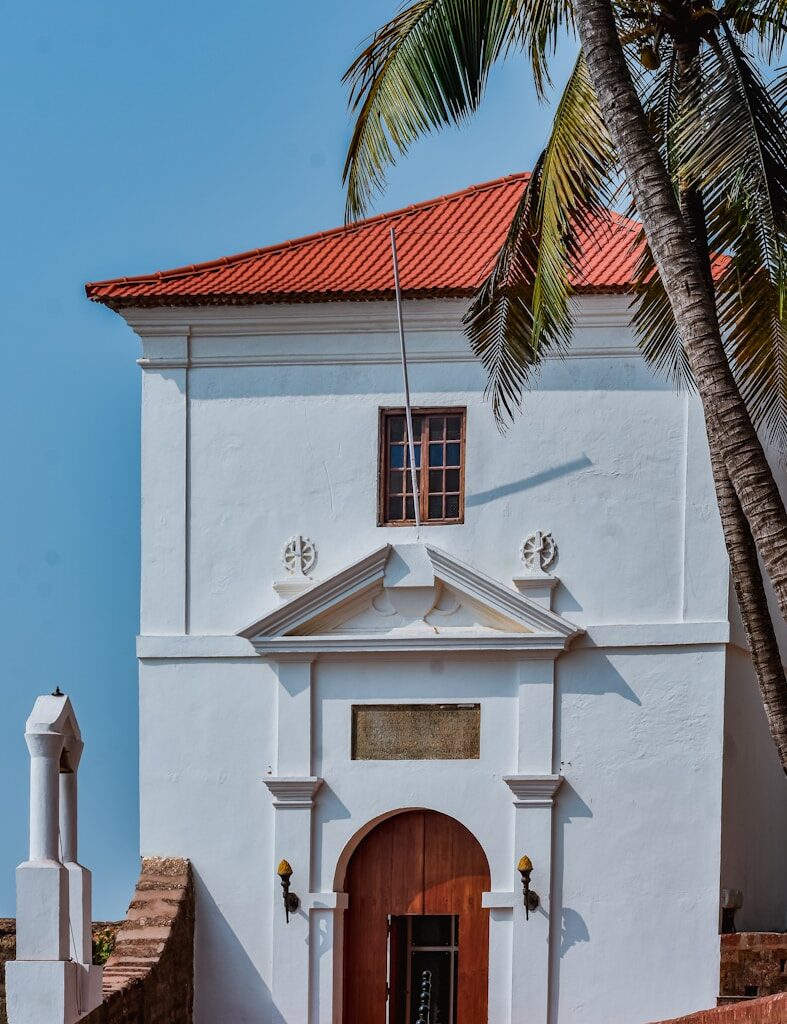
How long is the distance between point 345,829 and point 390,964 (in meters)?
1.41

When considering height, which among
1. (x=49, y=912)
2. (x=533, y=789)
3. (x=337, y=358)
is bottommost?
(x=49, y=912)

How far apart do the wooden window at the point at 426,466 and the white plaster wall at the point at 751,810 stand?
3.10 metres

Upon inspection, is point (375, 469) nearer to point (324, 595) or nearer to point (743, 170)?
point (324, 595)

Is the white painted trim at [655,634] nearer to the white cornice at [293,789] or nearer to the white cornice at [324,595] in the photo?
the white cornice at [324,595]

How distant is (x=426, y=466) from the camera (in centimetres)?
1836

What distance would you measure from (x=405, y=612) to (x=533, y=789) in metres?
2.10

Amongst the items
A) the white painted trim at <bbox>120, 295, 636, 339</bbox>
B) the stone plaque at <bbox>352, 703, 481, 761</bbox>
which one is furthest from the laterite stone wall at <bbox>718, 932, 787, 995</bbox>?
the white painted trim at <bbox>120, 295, 636, 339</bbox>

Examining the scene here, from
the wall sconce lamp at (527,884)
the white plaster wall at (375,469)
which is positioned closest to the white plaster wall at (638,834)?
the wall sconce lamp at (527,884)

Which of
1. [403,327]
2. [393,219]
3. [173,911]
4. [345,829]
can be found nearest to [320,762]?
[345,829]

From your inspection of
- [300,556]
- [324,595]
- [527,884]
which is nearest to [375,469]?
[300,556]

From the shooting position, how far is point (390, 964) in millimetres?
18109

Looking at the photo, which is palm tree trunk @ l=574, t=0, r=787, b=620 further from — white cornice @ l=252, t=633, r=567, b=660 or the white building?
white cornice @ l=252, t=633, r=567, b=660

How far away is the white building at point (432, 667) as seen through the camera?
1755cm

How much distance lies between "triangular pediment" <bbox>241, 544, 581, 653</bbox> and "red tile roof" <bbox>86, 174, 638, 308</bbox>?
105 inches
